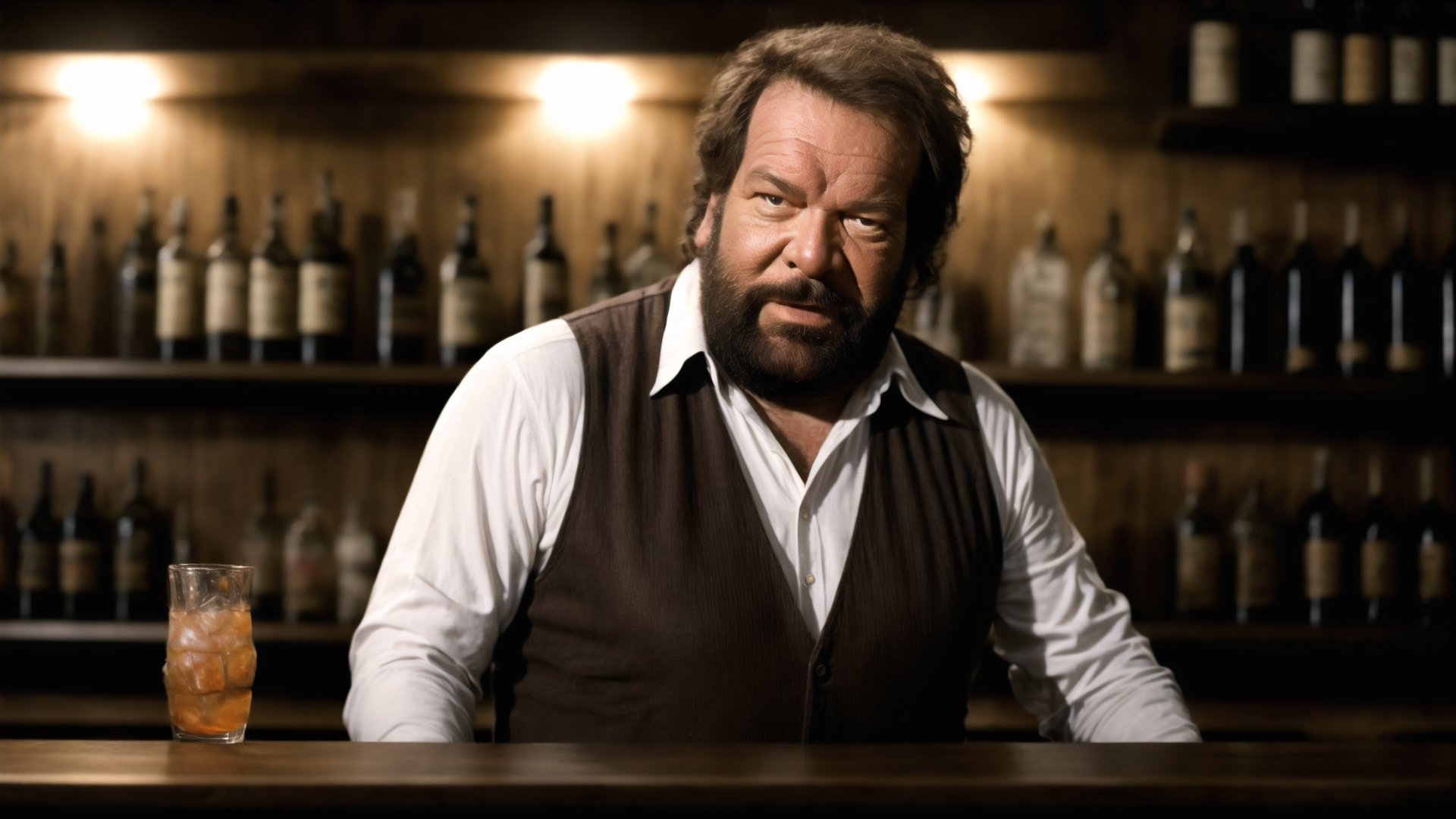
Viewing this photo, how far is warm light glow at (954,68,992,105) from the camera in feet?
8.24

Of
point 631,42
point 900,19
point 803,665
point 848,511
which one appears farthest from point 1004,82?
point 803,665

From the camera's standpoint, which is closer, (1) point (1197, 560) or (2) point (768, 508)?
(2) point (768, 508)

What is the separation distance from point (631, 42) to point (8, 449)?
57.5 inches

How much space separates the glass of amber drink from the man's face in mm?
618

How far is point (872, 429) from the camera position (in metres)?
1.55

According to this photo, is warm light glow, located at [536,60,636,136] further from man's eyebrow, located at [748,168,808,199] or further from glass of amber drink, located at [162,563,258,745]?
glass of amber drink, located at [162,563,258,745]

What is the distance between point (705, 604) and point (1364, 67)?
1.86m

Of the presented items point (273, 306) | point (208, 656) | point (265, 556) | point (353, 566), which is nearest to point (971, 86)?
point (273, 306)

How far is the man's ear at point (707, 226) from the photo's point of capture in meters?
1.67

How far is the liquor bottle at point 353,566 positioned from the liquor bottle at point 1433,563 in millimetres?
1949

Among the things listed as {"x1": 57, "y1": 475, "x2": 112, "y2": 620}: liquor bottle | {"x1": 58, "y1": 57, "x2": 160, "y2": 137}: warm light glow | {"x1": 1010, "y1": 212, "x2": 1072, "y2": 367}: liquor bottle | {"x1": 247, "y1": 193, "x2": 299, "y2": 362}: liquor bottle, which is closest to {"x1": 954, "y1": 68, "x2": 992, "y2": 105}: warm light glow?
{"x1": 1010, "y1": 212, "x2": 1072, "y2": 367}: liquor bottle

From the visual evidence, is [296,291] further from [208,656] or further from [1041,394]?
[208,656]

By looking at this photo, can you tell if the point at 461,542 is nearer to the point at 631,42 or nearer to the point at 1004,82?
the point at 631,42

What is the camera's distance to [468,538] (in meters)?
1.31
